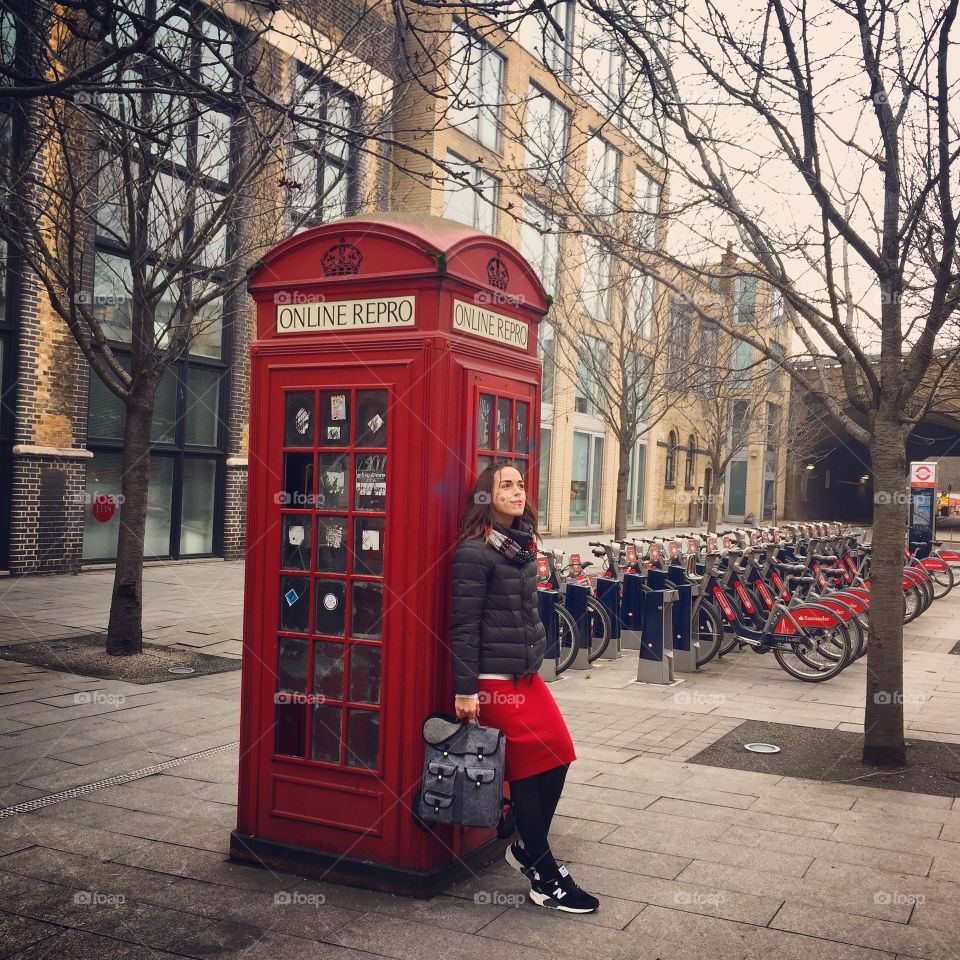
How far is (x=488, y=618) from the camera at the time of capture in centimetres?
405

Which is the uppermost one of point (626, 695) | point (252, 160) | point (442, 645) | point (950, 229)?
point (252, 160)

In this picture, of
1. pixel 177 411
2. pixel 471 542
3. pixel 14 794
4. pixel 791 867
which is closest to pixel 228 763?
pixel 14 794

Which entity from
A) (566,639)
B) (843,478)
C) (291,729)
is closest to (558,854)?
(291,729)

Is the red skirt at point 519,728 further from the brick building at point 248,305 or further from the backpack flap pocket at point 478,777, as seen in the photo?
the brick building at point 248,305

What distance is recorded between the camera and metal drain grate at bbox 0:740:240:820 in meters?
5.05

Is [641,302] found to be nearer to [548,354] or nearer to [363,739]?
[548,354]

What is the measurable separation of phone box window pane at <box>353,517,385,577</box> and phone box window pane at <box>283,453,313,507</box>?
0.28 metres

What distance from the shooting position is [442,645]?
4152 mm

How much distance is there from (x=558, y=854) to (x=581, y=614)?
5.22 m

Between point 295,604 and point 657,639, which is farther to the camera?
point 657,639

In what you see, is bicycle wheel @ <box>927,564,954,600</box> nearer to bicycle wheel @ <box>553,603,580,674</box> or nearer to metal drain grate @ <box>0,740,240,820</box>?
bicycle wheel @ <box>553,603,580,674</box>

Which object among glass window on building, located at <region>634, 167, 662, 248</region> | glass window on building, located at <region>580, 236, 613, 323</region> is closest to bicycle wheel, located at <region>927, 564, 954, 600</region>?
glass window on building, located at <region>580, 236, 613, 323</region>

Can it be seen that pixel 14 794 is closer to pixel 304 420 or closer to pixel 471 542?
pixel 304 420

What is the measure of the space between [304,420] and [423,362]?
65 centimetres
